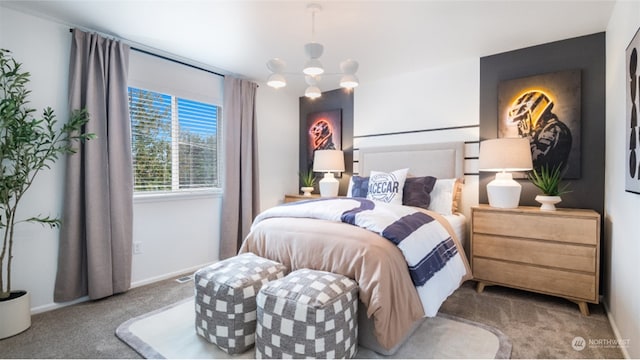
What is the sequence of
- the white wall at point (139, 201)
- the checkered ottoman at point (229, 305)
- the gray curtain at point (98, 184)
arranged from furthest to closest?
the gray curtain at point (98, 184) → the white wall at point (139, 201) → the checkered ottoman at point (229, 305)

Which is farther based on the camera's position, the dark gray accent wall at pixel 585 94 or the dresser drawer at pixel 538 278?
the dark gray accent wall at pixel 585 94

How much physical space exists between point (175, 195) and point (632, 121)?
369 cm

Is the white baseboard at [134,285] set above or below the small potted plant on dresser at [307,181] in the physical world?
below

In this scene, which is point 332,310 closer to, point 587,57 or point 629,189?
point 629,189

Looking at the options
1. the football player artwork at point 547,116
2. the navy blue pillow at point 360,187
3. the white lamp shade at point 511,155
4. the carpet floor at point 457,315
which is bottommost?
the carpet floor at point 457,315

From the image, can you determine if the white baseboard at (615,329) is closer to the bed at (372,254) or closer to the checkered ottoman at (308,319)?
the bed at (372,254)

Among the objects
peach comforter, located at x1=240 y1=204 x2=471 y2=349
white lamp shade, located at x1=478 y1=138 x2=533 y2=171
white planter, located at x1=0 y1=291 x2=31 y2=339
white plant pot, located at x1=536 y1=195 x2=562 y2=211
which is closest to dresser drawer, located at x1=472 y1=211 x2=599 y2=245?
white plant pot, located at x1=536 y1=195 x2=562 y2=211

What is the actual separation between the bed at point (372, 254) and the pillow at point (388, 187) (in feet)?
1.78

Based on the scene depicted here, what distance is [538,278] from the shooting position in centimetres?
253

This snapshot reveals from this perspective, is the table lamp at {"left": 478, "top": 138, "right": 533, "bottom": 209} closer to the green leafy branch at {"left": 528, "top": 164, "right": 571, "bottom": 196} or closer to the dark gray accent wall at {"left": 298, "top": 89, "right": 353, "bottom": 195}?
the green leafy branch at {"left": 528, "top": 164, "right": 571, "bottom": 196}

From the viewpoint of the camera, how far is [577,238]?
2.38 m

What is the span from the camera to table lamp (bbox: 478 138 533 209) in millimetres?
2670

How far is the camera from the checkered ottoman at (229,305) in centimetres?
176

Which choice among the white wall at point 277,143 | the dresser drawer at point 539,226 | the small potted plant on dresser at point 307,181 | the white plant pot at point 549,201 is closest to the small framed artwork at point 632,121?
the dresser drawer at point 539,226
